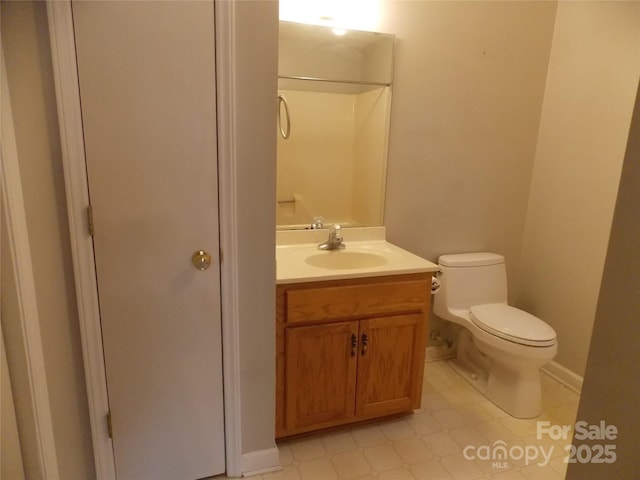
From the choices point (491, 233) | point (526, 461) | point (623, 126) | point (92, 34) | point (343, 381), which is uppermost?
point (92, 34)

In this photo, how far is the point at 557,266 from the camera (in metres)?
2.41

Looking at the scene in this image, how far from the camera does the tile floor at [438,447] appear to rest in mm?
Result: 1688

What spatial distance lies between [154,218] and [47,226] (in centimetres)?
30

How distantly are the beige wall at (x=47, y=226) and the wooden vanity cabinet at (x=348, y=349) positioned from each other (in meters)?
0.72

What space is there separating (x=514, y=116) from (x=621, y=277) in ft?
6.69

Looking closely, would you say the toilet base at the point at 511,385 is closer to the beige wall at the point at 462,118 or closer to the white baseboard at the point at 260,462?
the beige wall at the point at 462,118

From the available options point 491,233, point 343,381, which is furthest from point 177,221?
point 491,233

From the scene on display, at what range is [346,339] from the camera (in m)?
1.76

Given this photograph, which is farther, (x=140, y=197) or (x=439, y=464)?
(x=439, y=464)

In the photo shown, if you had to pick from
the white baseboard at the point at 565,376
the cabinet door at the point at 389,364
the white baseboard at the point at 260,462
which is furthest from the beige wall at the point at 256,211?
the white baseboard at the point at 565,376

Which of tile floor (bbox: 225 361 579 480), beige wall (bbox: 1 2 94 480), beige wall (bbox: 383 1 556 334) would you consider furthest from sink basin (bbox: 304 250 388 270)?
beige wall (bbox: 1 2 94 480)

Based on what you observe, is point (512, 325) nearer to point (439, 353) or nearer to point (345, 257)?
point (439, 353)

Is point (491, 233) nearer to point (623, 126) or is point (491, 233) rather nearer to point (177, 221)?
point (623, 126)

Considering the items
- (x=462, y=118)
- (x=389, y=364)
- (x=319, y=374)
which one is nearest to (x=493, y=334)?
(x=389, y=364)
